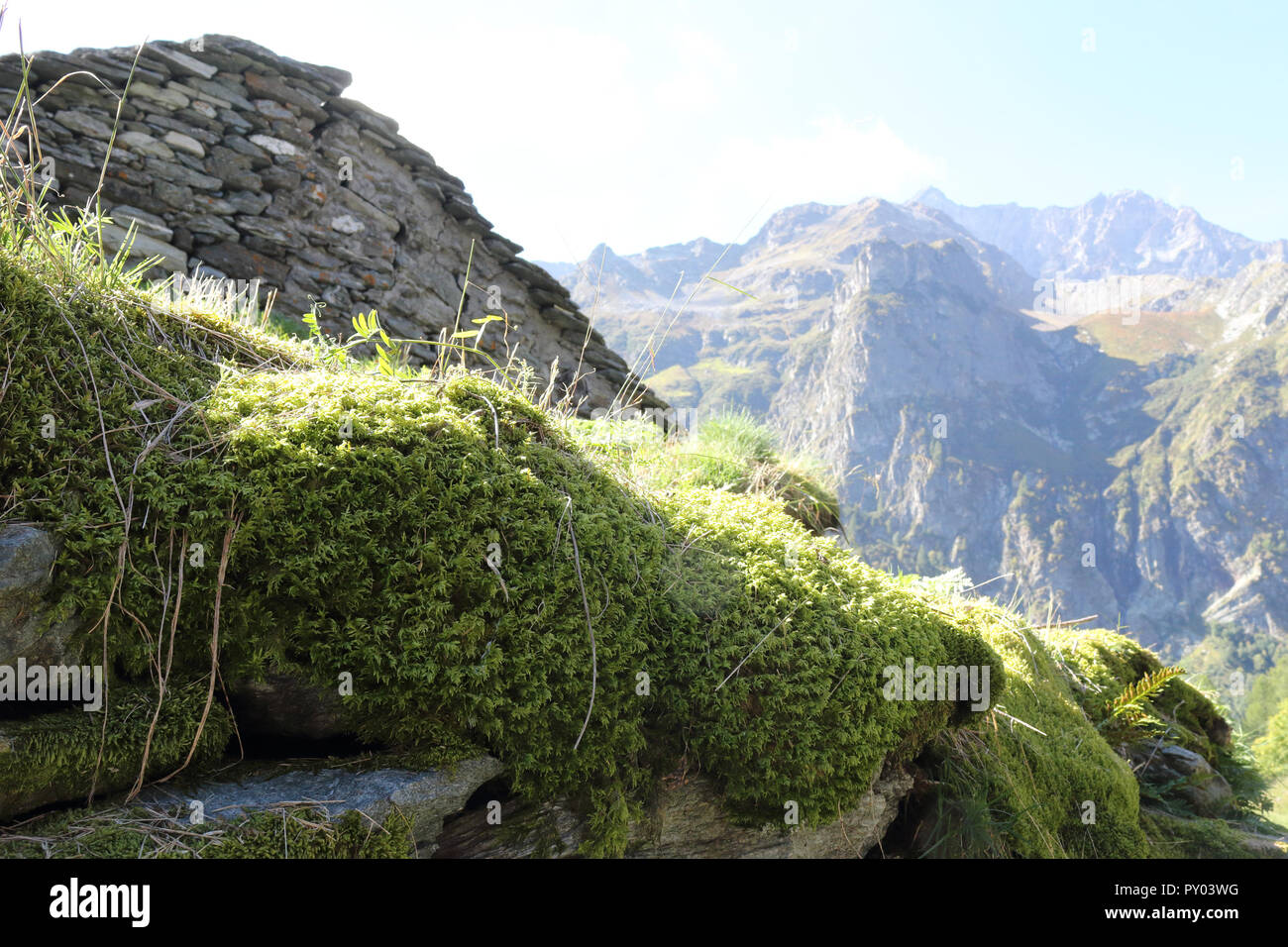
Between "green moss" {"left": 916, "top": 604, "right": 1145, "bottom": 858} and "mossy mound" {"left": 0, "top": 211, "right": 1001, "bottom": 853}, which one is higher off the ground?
"mossy mound" {"left": 0, "top": 211, "right": 1001, "bottom": 853}

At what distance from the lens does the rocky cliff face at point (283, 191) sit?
270 inches

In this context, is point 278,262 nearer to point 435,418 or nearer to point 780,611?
point 435,418

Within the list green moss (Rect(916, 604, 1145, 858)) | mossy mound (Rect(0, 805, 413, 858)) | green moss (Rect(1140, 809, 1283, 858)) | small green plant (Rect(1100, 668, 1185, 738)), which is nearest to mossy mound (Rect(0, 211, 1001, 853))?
mossy mound (Rect(0, 805, 413, 858))

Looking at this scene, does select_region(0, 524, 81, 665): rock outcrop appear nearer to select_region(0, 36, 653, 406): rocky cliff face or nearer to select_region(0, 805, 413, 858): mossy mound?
select_region(0, 805, 413, 858): mossy mound

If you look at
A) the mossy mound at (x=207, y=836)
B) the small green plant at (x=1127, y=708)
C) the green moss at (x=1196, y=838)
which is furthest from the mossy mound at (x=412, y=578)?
the small green plant at (x=1127, y=708)

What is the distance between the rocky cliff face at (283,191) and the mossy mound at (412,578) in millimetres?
Result: 3906

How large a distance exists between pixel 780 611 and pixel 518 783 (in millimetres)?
1070

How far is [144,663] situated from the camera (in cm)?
198

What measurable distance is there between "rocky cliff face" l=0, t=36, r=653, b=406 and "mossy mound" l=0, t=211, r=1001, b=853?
391 centimetres

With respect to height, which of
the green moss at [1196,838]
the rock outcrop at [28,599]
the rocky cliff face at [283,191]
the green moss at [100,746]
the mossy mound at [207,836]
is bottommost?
the green moss at [1196,838]

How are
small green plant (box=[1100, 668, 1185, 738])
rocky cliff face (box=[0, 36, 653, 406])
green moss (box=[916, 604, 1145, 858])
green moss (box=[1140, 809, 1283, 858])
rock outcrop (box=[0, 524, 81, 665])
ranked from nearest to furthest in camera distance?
rock outcrop (box=[0, 524, 81, 665])
green moss (box=[916, 604, 1145, 858])
green moss (box=[1140, 809, 1283, 858])
small green plant (box=[1100, 668, 1185, 738])
rocky cliff face (box=[0, 36, 653, 406])

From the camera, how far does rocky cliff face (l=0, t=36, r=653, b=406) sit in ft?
22.5

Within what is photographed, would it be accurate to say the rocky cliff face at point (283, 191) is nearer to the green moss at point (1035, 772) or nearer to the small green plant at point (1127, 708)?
the green moss at point (1035, 772)

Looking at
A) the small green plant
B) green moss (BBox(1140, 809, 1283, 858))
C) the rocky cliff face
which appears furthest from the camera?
the rocky cliff face
